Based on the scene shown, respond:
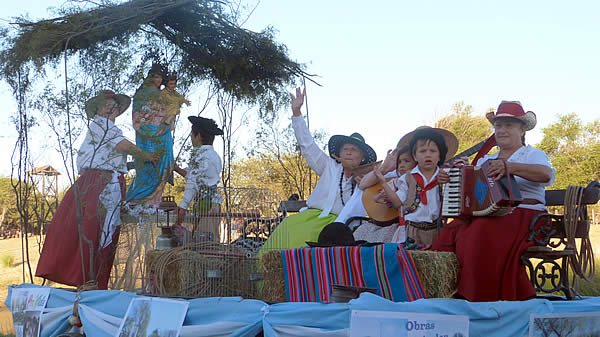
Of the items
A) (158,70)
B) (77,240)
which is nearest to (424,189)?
(158,70)

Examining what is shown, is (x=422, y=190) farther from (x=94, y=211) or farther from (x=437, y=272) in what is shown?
(x=94, y=211)

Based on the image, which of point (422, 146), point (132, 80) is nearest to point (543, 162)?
point (422, 146)

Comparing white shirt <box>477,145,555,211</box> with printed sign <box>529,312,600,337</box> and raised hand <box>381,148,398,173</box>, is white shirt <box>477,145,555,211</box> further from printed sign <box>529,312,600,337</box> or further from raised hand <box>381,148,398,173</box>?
raised hand <box>381,148,398,173</box>

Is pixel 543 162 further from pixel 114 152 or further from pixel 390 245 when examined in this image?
pixel 114 152

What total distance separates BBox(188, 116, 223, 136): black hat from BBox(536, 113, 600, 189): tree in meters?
20.5

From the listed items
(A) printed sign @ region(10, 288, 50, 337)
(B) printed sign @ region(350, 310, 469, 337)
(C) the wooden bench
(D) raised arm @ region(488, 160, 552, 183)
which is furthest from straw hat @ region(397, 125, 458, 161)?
(A) printed sign @ region(10, 288, 50, 337)

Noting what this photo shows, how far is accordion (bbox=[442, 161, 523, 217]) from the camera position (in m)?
3.91

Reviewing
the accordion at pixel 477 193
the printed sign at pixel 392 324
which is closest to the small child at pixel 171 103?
the accordion at pixel 477 193

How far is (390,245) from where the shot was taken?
411 cm

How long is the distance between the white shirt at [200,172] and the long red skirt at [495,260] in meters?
2.61

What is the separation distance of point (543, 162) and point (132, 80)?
12.0 feet

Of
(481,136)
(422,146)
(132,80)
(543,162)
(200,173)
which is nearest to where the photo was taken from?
(543,162)

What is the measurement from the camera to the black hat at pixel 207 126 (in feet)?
21.1

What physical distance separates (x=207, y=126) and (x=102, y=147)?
1198 mm
